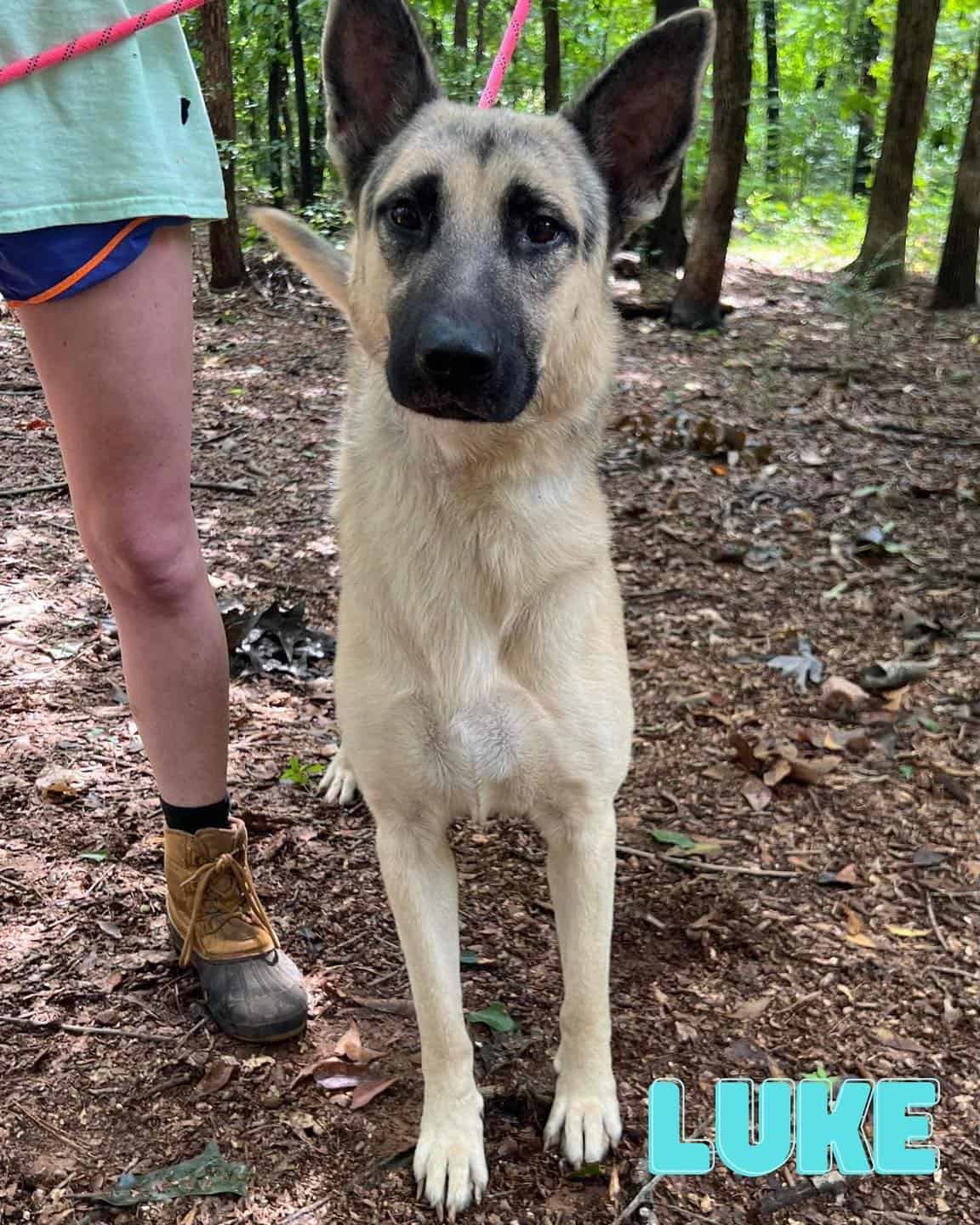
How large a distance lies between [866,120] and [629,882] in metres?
15.1

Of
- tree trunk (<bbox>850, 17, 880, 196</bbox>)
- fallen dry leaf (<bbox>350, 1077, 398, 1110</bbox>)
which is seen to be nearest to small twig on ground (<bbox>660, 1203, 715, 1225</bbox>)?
fallen dry leaf (<bbox>350, 1077, 398, 1110</bbox>)

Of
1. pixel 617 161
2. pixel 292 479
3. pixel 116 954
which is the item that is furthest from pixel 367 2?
pixel 292 479

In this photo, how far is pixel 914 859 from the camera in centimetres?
294

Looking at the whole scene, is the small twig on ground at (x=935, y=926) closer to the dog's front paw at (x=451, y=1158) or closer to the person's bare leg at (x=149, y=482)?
the dog's front paw at (x=451, y=1158)

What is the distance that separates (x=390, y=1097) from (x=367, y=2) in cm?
229

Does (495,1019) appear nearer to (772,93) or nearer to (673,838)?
(673,838)

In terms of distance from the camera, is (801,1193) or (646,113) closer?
(801,1193)

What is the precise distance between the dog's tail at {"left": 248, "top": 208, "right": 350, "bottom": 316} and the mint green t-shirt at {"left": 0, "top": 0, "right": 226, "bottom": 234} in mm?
728


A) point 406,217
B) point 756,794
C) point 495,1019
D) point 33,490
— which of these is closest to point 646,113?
point 406,217

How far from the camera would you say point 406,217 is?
6.98 feet

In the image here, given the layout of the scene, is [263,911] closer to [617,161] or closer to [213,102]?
[617,161]

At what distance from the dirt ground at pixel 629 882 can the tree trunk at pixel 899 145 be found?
470 cm

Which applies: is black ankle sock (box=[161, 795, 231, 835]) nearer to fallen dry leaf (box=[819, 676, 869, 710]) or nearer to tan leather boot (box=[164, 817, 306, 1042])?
tan leather boot (box=[164, 817, 306, 1042])

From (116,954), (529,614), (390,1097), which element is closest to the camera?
(529,614)
